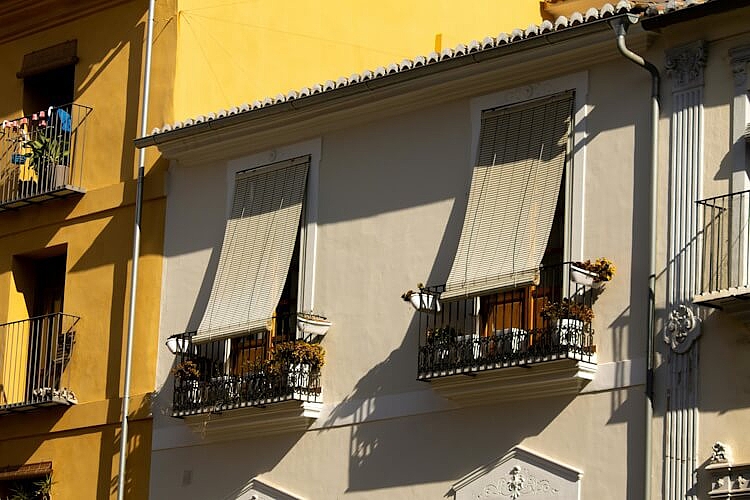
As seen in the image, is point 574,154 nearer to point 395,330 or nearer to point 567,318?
point 567,318

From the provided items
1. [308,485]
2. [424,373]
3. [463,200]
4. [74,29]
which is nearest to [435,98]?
[463,200]

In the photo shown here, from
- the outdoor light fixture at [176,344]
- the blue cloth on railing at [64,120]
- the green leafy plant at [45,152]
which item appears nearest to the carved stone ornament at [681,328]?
the outdoor light fixture at [176,344]

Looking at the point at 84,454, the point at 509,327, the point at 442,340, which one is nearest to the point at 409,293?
the point at 442,340

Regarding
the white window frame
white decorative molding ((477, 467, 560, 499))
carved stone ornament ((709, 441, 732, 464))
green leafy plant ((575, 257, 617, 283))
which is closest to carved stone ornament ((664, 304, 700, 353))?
green leafy plant ((575, 257, 617, 283))

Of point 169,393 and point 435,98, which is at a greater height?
point 435,98

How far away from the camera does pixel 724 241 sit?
645 inches

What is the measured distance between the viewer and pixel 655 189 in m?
17.2

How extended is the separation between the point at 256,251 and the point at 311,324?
1.39 meters

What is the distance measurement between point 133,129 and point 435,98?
5193mm

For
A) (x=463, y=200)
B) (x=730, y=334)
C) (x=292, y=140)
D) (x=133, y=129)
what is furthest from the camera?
(x=133, y=129)

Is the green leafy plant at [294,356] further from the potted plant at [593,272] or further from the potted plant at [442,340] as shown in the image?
the potted plant at [593,272]

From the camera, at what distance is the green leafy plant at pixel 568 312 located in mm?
17281

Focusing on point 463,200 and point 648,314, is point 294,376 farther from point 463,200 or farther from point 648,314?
point 648,314

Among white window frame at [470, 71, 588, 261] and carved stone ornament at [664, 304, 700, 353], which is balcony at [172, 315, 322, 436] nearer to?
white window frame at [470, 71, 588, 261]
